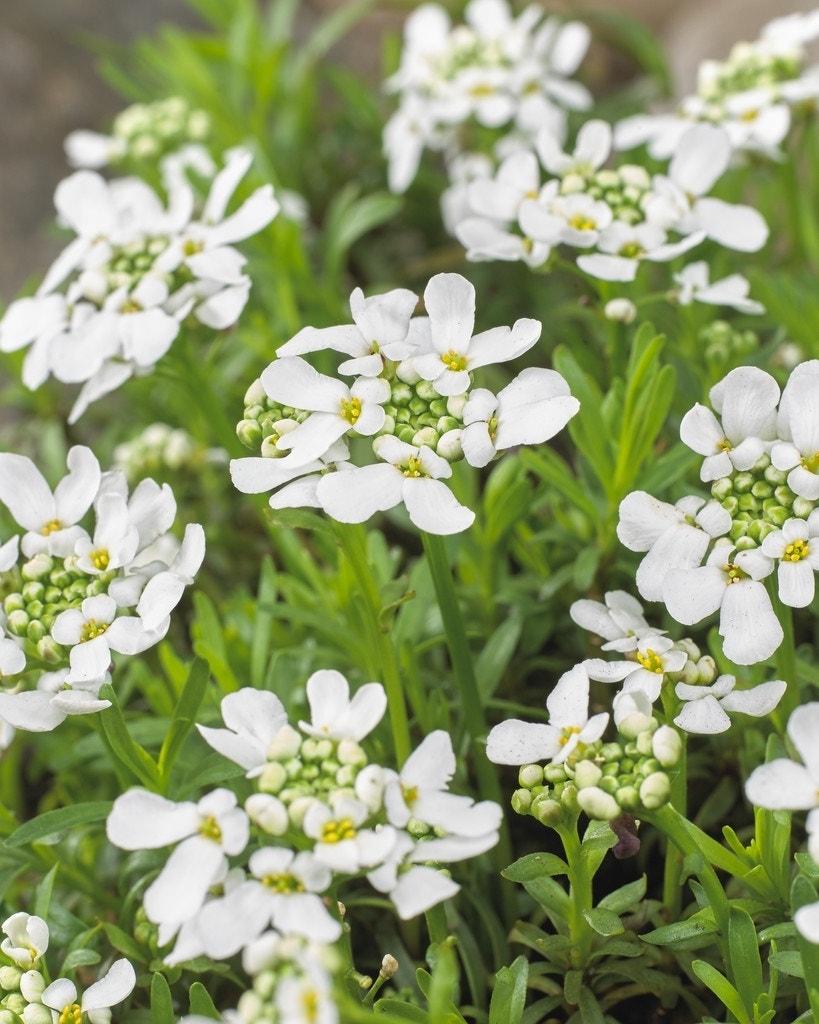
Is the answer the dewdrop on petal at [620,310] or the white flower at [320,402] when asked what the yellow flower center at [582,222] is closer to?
the dewdrop on petal at [620,310]

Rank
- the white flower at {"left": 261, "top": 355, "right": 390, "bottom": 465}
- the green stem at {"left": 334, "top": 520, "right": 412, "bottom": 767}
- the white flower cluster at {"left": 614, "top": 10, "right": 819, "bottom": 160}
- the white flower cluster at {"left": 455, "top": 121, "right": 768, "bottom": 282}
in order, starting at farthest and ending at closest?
the white flower cluster at {"left": 614, "top": 10, "right": 819, "bottom": 160} → the white flower cluster at {"left": 455, "top": 121, "right": 768, "bottom": 282} → the green stem at {"left": 334, "top": 520, "right": 412, "bottom": 767} → the white flower at {"left": 261, "top": 355, "right": 390, "bottom": 465}

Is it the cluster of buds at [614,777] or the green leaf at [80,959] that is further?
the green leaf at [80,959]

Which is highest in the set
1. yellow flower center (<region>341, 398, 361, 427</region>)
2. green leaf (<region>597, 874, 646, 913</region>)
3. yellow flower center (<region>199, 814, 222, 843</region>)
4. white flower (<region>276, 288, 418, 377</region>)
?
white flower (<region>276, 288, 418, 377</region>)

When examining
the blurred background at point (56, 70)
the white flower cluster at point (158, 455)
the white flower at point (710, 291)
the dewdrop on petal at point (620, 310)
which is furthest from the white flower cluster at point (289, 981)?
the blurred background at point (56, 70)

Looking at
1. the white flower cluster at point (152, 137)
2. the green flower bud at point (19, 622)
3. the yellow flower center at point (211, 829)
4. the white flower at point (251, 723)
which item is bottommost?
the yellow flower center at point (211, 829)

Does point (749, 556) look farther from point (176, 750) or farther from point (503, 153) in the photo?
point (503, 153)

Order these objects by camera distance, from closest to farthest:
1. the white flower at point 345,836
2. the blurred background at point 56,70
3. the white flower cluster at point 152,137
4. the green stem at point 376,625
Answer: the white flower at point 345,836, the green stem at point 376,625, the white flower cluster at point 152,137, the blurred background at point 56,70

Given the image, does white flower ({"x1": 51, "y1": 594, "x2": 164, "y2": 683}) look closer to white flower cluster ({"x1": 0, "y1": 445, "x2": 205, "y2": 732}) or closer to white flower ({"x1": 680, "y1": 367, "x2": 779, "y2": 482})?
white flower cluster ({"x1": 0, "y1": 445, "x2": 205, "y2": 732})

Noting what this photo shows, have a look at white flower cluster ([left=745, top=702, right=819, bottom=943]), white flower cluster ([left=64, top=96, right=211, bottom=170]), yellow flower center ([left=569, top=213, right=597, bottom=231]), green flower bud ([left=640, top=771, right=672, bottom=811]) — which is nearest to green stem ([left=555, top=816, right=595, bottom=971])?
green flower bud ([left=640, top=771, right=672, bottom=811])

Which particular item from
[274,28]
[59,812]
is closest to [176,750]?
[59,812]
